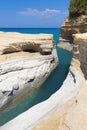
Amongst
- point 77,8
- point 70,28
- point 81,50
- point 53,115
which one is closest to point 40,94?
point 81,50

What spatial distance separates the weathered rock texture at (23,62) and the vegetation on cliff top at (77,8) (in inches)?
720

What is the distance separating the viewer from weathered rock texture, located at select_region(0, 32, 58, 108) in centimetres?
2950

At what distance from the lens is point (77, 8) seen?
57.6 m

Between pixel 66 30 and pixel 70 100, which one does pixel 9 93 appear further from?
pixel 66 30

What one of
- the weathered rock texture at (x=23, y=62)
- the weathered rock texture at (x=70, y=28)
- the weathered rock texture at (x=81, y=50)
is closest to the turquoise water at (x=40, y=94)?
the weathered rock texture at (x=23, y=62)

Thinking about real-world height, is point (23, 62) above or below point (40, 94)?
above

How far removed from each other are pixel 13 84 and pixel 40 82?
17.2 feet

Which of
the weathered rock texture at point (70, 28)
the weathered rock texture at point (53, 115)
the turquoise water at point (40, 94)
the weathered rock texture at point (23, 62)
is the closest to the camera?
the weathered rock texture at point (53, 115)

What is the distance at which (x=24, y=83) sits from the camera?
104ft

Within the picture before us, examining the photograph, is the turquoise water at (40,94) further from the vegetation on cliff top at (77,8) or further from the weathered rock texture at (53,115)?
the vegetation on cliff top at (77,8)

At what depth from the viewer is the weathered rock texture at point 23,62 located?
29.5m

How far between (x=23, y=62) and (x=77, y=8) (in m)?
27.4

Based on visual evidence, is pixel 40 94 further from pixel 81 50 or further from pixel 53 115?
pixel 53 115

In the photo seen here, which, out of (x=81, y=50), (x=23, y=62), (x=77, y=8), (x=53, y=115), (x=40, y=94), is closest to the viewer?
(x=53, y=115)
